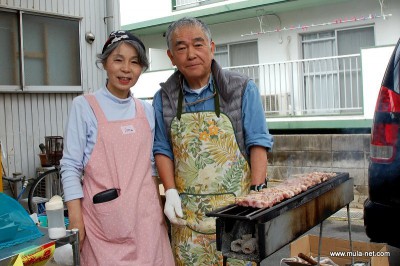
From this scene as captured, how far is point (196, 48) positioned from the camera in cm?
272

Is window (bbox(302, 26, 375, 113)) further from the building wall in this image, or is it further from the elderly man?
the elderly man

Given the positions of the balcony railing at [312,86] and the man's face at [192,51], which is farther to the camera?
the balcony railing at [312,86]

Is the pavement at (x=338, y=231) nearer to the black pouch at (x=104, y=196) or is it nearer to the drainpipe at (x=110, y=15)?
the black pouch at (x=104, y=196)

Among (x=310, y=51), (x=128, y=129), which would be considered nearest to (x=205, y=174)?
(x=128, y=129)

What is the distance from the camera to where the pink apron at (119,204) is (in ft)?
8.36

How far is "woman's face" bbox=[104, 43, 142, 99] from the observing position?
265 centimetres

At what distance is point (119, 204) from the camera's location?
2.55 metres

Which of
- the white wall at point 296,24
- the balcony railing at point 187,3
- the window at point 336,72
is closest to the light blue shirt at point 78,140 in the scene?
the window at point 336,72

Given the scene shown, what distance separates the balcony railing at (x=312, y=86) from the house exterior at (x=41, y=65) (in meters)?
4.59

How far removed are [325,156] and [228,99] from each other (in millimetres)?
6589

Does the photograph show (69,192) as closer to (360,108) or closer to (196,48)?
(196,48)

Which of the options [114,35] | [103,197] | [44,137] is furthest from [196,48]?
[44,137]

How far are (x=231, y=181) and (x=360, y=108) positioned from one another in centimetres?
790

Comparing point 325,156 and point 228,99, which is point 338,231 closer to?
point 325,156
